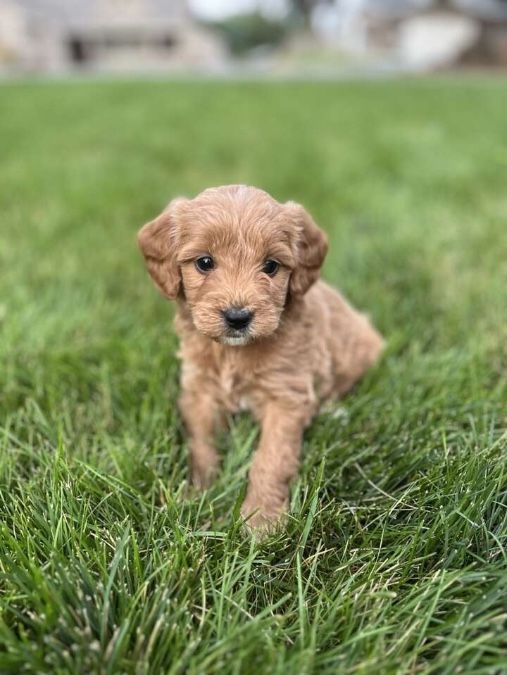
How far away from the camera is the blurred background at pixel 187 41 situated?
3422cm

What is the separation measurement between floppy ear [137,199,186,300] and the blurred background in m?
30.2

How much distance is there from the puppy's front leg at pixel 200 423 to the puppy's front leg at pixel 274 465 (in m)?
0.29

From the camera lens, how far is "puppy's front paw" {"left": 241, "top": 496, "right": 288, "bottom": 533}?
2.33 metres

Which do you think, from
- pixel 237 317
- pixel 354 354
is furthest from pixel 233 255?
pixel 354 354

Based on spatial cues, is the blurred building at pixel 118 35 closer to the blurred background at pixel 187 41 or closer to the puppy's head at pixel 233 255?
the blurred background at pixel 187 41

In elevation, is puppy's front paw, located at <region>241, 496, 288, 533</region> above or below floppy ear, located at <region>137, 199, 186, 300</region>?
below

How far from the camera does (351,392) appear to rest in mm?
3385

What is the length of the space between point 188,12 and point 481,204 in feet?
126

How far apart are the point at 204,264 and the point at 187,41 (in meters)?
40.6

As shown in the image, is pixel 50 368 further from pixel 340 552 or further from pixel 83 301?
pixel 340 552

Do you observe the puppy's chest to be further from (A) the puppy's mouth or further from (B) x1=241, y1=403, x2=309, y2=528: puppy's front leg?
(A) the puppy's mouth

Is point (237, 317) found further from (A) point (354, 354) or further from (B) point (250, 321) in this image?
(A) point (354, 354)

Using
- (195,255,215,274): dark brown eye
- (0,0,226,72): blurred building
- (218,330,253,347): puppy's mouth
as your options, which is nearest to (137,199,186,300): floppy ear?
(195,255,215,274): dark brown eye

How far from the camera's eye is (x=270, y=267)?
2.49 m
